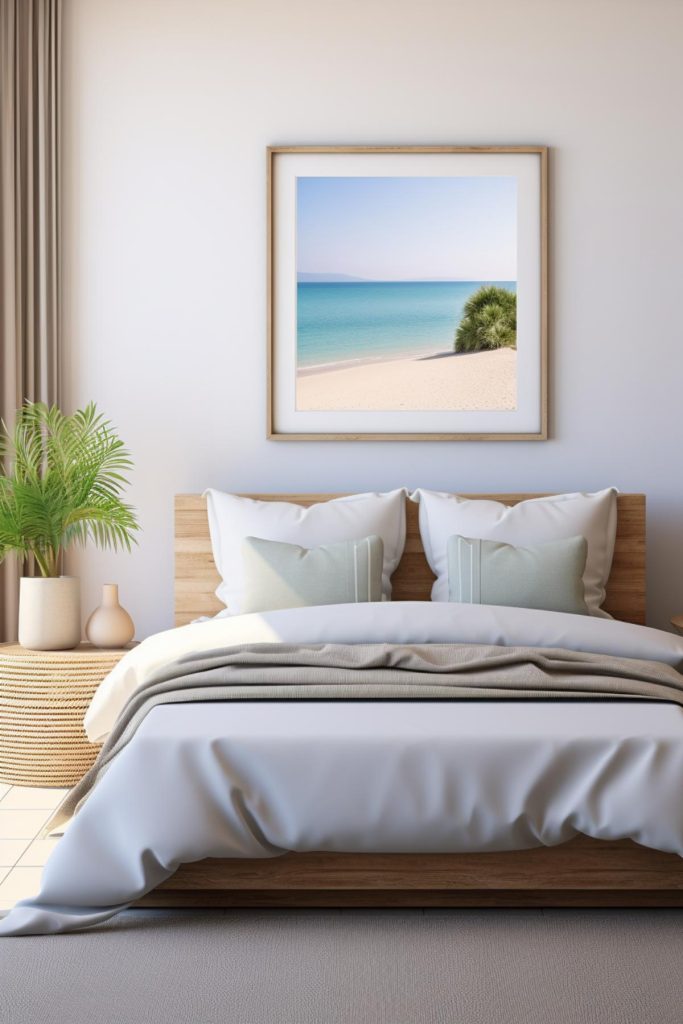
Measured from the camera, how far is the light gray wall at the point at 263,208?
13.3 feet

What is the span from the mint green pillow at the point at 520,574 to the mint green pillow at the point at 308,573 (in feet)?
0.98

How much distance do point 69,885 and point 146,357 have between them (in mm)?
2485

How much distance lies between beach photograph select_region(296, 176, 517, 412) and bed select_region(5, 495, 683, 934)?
1988mm

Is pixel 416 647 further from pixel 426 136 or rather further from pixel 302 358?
pixel 426 136

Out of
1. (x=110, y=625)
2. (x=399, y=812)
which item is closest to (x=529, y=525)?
(x=110, y=625)

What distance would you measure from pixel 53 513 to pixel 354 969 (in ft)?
7.04

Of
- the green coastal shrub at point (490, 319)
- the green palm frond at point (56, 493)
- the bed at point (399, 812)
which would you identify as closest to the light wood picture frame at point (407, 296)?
Result: the green coastal shrub at point (490, 319)

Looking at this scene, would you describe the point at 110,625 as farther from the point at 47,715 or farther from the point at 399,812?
the point at 399,812

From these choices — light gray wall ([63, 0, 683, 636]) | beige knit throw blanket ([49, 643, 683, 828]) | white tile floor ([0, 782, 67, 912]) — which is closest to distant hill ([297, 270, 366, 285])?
light gray wall ([63, 0, 683, 636])

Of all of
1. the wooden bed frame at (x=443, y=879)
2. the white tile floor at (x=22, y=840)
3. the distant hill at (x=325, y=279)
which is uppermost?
the distant hill at (x=325, y=279)

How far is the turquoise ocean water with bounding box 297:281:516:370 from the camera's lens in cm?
414

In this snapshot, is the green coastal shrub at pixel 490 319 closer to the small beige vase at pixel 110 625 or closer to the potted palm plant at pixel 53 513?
the potted palm plant at pixel 53 513

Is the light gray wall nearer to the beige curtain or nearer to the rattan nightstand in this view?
the beige curtain

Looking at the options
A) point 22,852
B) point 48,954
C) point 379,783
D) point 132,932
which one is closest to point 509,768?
point 379,783
